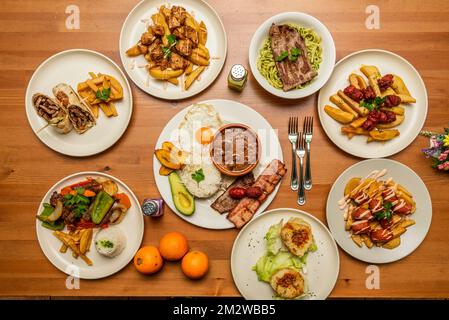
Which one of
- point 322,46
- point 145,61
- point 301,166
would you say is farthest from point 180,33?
point 301,166

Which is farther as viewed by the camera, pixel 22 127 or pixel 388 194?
pixel 22 127

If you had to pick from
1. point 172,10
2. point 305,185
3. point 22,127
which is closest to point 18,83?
point 22,127

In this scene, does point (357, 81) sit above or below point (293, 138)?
above

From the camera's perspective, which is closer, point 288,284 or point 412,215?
point 288,284

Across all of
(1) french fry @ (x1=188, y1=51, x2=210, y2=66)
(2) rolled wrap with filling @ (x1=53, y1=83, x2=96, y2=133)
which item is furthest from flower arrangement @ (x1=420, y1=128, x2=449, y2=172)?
(2) rolled wrap with filling @ (x1=53, y1=83, x2=96, y2=133)

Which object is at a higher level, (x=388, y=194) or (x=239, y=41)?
(x=239, y=41)

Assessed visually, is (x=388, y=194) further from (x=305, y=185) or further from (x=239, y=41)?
(x=239, y=41)

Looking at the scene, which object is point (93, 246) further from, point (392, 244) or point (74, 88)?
point (392, 244)
